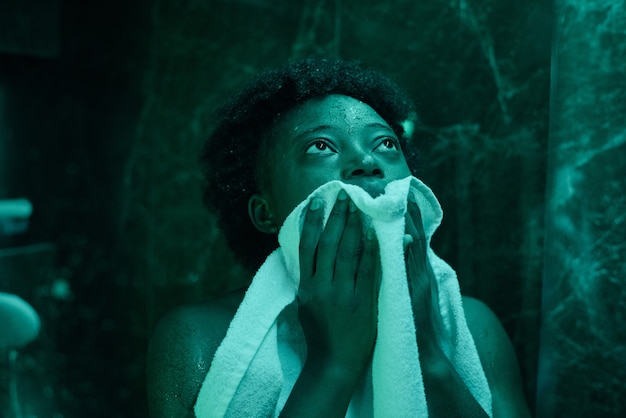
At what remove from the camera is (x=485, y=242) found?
110cm

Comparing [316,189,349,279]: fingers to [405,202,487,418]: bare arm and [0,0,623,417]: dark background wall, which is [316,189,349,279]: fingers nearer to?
[405,202,487,418]: bare arm

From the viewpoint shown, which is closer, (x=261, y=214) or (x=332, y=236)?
(x=332, y=236)

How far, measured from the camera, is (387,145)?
925mm

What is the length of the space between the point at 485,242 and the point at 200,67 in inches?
36.0

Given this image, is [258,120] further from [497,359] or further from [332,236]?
[497,359]

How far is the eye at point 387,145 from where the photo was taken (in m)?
0.91

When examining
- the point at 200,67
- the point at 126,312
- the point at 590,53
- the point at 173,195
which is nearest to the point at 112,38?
the point at 200,67

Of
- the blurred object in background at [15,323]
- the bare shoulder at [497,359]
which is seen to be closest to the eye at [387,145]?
the bare shoulder at [497,359]

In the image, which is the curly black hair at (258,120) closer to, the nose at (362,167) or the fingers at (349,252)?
the nose at (362,167)

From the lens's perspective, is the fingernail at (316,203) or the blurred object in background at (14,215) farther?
the blurred object in background at (14,215)

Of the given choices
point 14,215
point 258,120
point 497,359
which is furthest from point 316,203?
point 14,215

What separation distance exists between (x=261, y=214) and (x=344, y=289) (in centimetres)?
32

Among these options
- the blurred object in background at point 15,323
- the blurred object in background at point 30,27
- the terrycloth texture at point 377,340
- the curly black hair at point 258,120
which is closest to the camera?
the terrycloth texture at point 377,340

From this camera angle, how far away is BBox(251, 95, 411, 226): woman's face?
87 cm
